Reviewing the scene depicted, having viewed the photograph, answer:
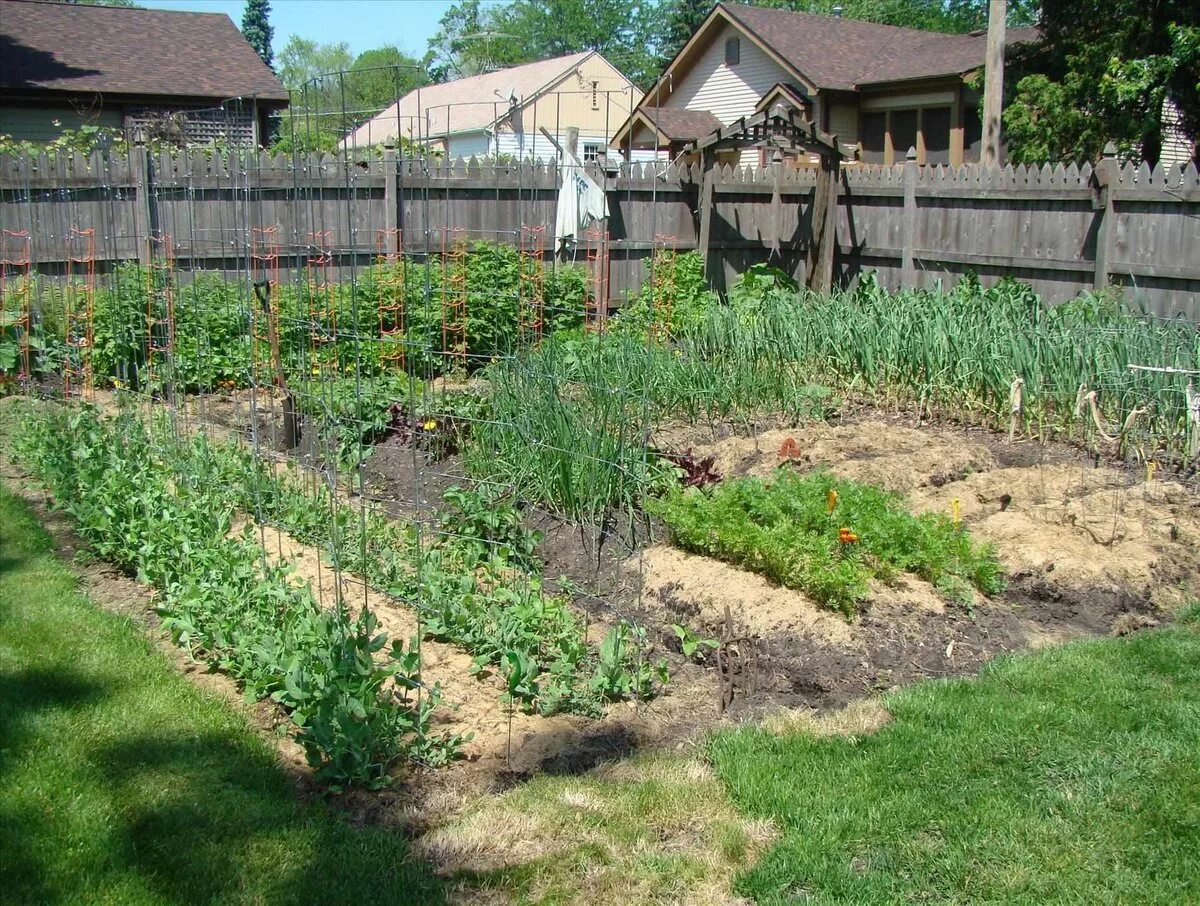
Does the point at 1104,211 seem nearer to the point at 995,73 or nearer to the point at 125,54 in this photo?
the point at 995,73

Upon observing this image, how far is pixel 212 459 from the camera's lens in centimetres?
597

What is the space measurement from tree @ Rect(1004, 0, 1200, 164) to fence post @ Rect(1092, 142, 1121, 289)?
231 inches

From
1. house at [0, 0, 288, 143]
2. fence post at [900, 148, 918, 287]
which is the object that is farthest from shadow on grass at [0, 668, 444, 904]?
house at [0, 0, 288, 143]

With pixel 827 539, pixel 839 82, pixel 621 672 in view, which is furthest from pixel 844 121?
pixel 621 672

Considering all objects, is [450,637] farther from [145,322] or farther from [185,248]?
[185,248]

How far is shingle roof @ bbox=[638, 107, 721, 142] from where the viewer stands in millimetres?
25500

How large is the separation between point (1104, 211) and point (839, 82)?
53.3 feet

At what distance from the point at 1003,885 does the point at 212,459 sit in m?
4.50

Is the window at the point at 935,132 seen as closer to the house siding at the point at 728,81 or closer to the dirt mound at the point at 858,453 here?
the house siding at the point at 728,81

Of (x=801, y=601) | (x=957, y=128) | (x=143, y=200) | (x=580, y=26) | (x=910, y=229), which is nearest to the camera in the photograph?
(x=801, y=601)

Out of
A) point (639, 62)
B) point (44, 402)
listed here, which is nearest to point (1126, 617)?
point (44, 402)

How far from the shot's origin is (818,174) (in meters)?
12.5

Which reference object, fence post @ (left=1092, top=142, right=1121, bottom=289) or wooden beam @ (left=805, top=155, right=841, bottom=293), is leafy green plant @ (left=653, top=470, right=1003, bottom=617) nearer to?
fence post @ (left=1092, top=142, right=1121, bottom=289)

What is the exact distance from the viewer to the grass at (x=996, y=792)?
284cm
